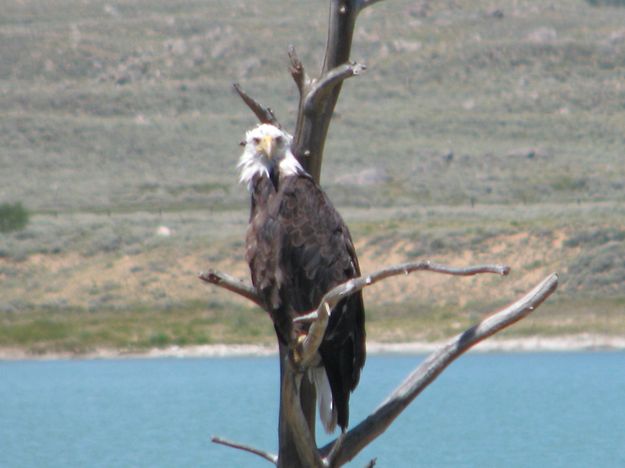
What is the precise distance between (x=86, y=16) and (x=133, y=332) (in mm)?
71655

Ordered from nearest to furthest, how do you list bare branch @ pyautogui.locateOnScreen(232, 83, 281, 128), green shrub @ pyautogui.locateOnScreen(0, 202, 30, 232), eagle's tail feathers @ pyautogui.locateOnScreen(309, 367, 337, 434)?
1. eagle's tail feathers @ pyautogui.locateOnScreen(309, 367, 337, 434)
2. bare branch @ pyautogui.locateOnScreen(232, 83, 281, 128)
3. green shrub @ pyautogui.locateOnScreen(0, 202, 30, 232)

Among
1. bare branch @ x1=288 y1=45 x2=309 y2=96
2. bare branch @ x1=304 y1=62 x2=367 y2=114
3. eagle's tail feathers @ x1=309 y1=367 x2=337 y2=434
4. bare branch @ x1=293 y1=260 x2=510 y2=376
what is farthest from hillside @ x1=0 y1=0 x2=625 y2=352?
bare branch @ x1=293 y1=260 x2=510 y2=376

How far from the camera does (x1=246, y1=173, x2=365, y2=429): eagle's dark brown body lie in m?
6.84

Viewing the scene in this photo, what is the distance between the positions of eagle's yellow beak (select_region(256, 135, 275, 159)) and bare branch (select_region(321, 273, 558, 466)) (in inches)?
55.6

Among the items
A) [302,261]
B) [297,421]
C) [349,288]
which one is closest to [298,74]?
[302,261]

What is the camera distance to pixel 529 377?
33.3m

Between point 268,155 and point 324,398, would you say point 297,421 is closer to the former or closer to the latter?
point 324,398

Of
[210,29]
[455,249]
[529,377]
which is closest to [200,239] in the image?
[455,249]

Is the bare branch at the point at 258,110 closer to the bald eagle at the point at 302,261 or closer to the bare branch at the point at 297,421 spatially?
the bald eagle at the point at 302,261

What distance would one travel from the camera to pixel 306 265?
23.0 feet

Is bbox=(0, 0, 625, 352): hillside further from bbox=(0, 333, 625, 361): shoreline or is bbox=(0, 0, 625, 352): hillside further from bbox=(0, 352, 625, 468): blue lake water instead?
bbox=(0, 352, 625, 468): blue lake water

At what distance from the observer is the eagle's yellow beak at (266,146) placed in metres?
7.16

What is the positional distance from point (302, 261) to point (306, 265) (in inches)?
1.0

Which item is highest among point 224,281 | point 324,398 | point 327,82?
point 327,82
